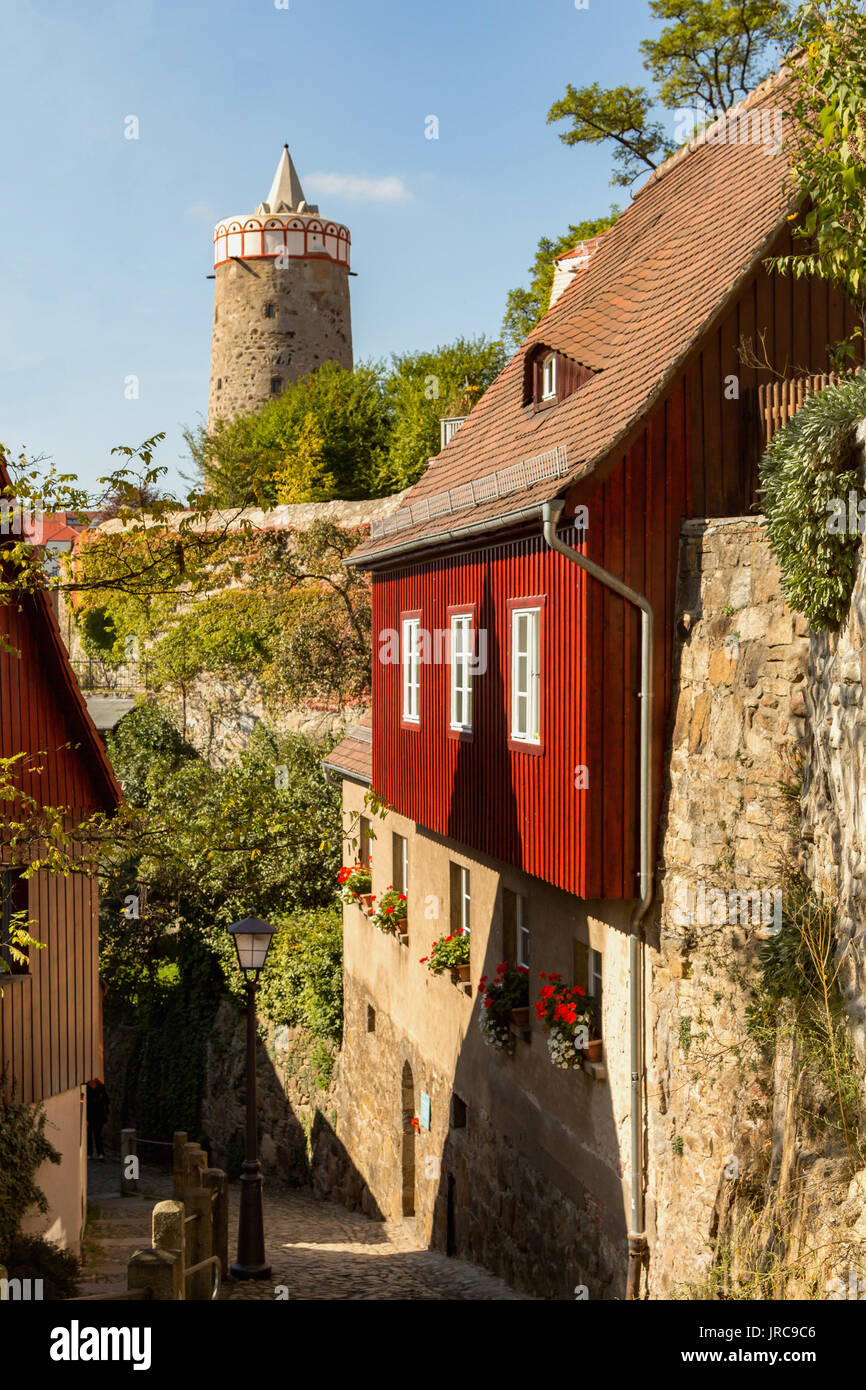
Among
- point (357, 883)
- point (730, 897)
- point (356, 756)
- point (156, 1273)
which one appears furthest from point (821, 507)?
point (356, 756)

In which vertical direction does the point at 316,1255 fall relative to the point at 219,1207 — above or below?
below

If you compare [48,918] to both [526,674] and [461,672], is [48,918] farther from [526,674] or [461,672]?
[526,674]

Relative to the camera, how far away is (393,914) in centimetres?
1786

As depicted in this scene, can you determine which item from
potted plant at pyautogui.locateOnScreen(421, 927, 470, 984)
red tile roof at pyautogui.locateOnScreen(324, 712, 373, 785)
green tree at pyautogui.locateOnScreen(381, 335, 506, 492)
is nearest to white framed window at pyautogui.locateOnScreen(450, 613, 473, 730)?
potted plant at pyautogui.locateOnScreen(421, 927, 470, 984)

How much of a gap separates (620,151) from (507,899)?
2262 centimetres

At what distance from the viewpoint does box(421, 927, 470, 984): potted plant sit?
48.8ft

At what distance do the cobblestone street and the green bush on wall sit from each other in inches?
275

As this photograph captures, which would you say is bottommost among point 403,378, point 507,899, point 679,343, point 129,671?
point 507,899

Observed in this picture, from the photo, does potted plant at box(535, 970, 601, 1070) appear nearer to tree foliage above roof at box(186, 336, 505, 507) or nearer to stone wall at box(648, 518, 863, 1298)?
stone wall at box(648, 518, 863, 1298)

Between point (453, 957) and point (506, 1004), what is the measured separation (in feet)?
6.43

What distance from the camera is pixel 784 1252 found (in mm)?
8117
